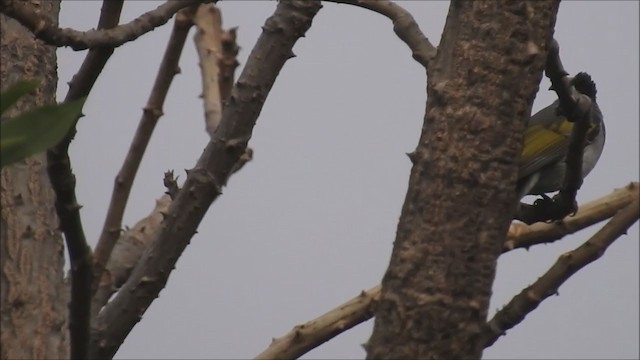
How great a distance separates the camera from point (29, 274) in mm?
2055

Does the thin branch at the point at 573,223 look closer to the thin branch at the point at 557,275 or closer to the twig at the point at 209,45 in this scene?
the thin branch at the point at 557,275

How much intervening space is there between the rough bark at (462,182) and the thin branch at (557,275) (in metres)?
0.10

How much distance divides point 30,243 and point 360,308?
2.59 feet

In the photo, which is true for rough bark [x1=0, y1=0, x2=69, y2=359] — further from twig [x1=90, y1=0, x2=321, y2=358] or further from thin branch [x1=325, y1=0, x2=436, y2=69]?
thin branch [x1=325, y1=0, x2=436, y2=69]

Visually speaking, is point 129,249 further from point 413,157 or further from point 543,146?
point 413,157

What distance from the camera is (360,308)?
2.54 m

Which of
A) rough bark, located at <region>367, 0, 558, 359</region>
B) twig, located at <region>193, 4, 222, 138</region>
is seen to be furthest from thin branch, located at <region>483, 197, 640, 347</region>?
twig, located at <region>193, 4, 222, 138</region>

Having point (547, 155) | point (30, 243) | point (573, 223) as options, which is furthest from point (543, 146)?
point (30, 243)

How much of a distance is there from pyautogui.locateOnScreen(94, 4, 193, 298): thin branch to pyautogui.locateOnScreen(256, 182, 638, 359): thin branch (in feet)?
2.26

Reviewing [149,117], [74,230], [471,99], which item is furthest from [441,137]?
[149,117]

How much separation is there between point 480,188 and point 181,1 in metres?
0.82

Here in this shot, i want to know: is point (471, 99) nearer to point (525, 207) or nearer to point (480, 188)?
point (480, 188)

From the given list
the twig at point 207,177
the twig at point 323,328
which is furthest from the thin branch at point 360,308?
the twig at point 207,177

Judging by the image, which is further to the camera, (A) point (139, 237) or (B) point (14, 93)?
(A) point (139, 237)
